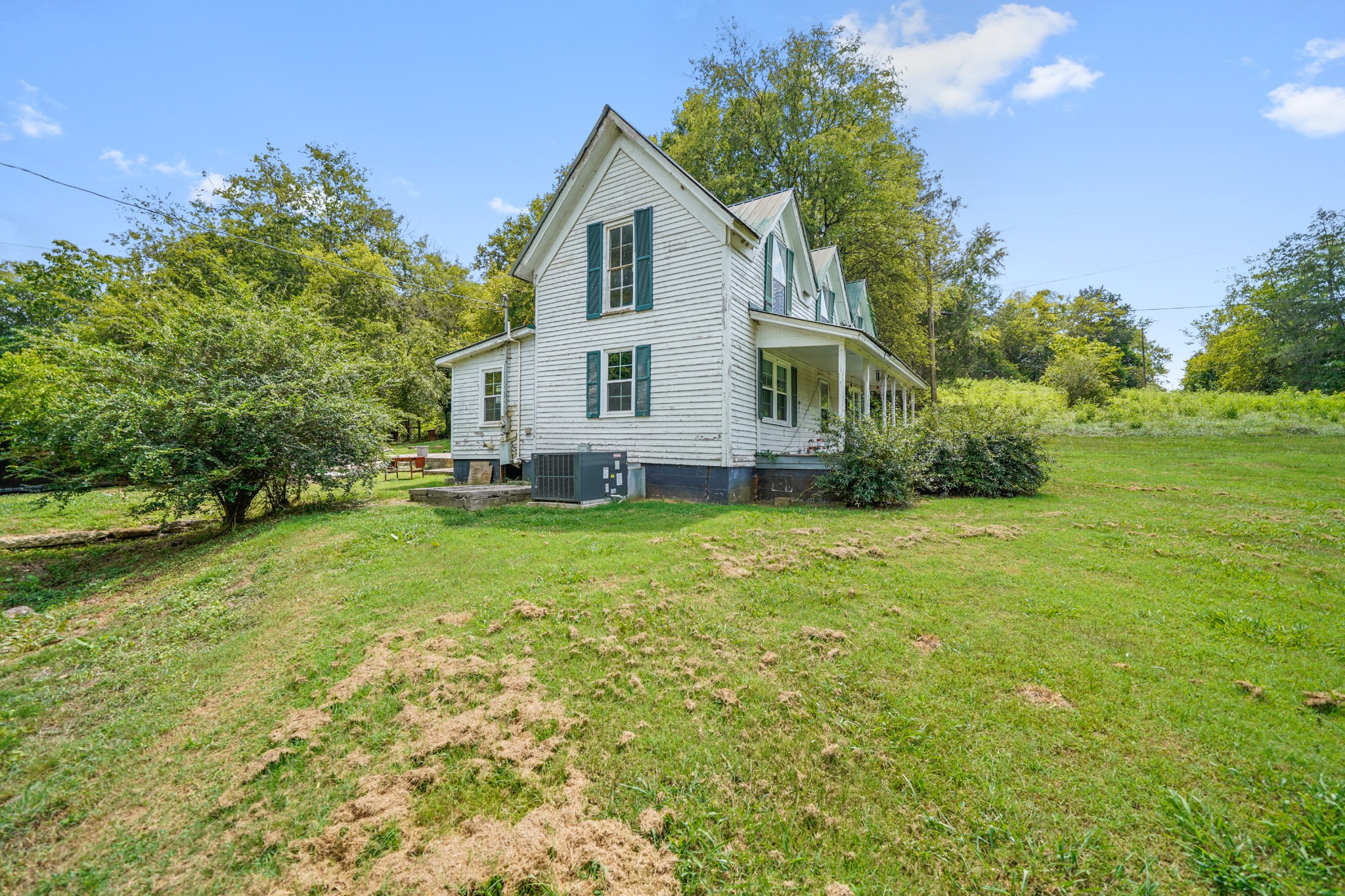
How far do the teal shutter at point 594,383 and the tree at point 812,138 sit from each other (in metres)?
14.1

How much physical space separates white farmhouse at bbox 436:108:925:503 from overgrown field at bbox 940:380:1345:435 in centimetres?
1416

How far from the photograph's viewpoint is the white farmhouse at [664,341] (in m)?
10.2

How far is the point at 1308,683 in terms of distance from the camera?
2.91 m

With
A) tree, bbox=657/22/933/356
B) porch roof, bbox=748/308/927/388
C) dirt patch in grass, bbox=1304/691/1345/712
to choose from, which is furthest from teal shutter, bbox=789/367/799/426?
tree, bbox=657/22/933/356

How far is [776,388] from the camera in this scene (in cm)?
1216

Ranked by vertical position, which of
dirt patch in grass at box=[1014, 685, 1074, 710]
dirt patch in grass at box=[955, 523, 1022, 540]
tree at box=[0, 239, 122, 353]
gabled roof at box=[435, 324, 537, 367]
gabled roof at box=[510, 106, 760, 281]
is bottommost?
dirt patch in grass at box=[1014, 685, 1074, 710]

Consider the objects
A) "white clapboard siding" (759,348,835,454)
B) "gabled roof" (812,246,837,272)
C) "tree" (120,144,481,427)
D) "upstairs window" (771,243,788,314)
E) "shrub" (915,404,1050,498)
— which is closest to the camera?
"shrub" (915,404,1050,498)

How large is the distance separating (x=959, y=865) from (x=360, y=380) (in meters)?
12.5

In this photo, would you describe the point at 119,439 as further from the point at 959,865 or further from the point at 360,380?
the point at 959,865

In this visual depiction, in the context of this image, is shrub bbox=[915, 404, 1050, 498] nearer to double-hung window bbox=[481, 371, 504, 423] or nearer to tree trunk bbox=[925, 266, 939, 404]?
double-hung window bbox=[481, 371, 504, 423]

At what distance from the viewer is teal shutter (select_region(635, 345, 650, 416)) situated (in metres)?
10.9

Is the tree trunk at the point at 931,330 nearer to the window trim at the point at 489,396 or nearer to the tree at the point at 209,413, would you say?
the window trim at the point at 489,396

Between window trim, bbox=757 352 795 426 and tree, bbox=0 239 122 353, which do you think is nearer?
window trim, bbox=757 352 795 426

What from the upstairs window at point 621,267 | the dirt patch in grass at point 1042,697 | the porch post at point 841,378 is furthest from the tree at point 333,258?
the dirt patch in grass at point 1042,697
